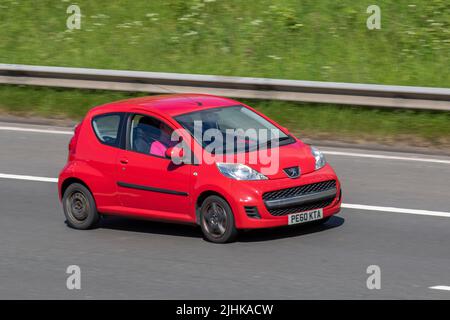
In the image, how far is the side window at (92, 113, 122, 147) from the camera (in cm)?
1200

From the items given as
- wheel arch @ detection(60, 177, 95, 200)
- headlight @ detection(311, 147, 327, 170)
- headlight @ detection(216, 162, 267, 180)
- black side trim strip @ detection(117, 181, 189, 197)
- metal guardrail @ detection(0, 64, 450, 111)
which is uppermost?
headlight @ detection(216, 162, 267, 180)

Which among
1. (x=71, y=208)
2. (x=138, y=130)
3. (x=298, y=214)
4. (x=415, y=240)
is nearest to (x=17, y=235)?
(x=71, y=208)

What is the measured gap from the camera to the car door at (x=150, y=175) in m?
11.3

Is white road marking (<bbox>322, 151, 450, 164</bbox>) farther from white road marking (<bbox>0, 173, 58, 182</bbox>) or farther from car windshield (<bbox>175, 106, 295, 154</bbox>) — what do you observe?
white road marking (<bbox>0, 173, 58, 182</bbox>)

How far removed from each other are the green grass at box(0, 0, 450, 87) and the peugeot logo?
7.05 meters

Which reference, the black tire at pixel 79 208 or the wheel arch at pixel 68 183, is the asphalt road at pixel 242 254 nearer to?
the black tire at pixel 79 208

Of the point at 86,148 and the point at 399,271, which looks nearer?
the point at 399,271

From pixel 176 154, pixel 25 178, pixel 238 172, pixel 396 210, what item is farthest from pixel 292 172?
pixel 25 178

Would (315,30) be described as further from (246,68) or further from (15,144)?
(15,144)

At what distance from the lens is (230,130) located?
11656 mm

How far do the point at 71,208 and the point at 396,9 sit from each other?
9.65 metres

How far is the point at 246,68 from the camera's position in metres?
19.1

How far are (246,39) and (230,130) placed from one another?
8.40m

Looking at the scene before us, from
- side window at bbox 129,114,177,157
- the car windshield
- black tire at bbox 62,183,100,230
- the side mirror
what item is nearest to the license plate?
the car windshield
